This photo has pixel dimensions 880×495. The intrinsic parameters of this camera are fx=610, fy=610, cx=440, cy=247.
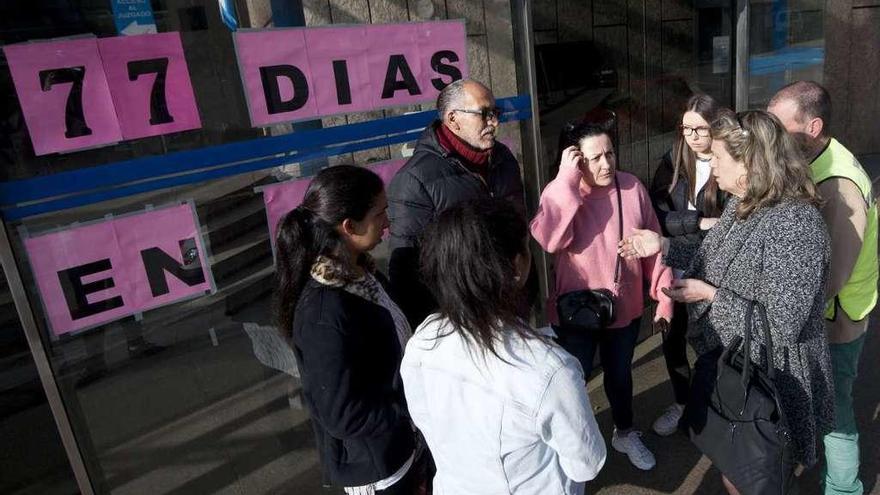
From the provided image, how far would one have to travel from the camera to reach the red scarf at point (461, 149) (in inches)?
95.7

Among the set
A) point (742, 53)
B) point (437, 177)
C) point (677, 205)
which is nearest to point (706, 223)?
point (677, 205)

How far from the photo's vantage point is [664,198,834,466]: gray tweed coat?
74.3 inches

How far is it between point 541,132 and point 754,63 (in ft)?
12.9

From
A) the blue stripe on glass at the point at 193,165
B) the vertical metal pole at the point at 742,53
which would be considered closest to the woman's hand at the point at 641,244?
the blue stripe on glass at the point at 193,165

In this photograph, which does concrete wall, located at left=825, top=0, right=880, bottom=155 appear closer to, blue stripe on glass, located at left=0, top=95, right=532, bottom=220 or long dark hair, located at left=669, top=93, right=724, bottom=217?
long dark hair, located at left=669, top=93, right=724, bottom=217

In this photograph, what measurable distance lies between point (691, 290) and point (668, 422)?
1.38 m

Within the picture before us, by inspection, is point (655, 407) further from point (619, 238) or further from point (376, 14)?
point (376, 14)

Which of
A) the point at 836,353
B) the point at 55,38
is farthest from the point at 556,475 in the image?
the point at 55,38

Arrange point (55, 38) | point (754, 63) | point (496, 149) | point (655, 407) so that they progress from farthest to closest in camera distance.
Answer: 1. point (754, 63)
2. point (655, 407)
3. point (496, 149)
4. point (55, 38)

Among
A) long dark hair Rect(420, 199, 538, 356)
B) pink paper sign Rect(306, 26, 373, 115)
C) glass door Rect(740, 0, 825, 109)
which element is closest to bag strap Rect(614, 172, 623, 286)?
pink paper sign Rect(306, 26, 373, 115)

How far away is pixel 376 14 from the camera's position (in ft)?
9.14

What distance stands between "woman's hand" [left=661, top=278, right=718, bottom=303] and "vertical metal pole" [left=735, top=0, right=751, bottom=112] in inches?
141

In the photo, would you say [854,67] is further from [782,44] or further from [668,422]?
[668,422]

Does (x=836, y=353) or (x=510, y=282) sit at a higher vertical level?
(x=510, y=282)
